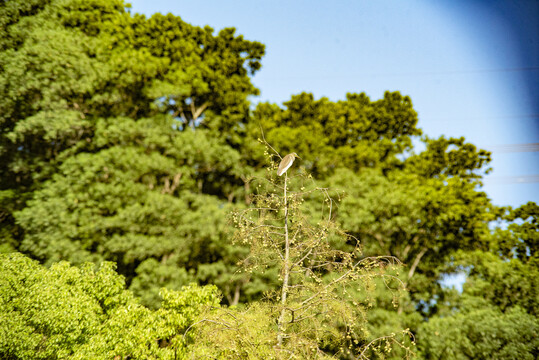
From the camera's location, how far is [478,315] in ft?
28.8

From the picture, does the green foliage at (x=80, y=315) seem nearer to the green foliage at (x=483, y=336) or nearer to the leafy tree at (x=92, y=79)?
the leafy tree at (x=92, y=79)

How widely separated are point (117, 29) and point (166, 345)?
10125mm

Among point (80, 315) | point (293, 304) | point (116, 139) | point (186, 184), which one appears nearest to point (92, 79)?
point (116, 139)

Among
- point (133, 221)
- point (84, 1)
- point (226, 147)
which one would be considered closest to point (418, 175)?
point (226, 147)

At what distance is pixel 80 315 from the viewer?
5191mm

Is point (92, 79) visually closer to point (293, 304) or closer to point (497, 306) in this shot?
point (293, 304)

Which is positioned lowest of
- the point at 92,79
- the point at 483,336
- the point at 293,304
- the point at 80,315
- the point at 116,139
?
the point at 80,315

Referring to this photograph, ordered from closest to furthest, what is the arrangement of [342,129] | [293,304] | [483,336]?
[293,304], [483,336], [342,129]

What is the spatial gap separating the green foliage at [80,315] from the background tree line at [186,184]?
0.07 meters

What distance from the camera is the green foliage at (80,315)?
15.9 feet

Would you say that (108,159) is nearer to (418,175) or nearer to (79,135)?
(79,135)

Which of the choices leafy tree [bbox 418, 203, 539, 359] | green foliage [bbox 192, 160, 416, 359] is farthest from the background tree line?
green foliage [bbox 192, 160, 416, 359]

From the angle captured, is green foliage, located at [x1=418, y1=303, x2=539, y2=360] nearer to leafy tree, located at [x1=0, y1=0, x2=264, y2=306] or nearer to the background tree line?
the background tree line

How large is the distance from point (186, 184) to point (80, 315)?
6155mm
